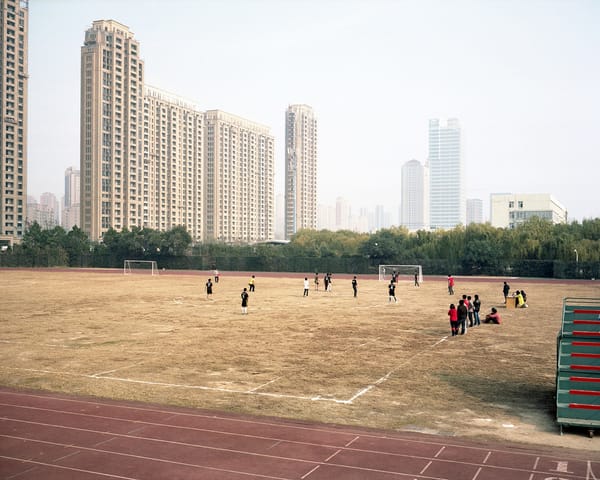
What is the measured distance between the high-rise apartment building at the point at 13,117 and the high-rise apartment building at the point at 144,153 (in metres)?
16.1

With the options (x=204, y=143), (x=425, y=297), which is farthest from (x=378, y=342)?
(x=204, y=143)

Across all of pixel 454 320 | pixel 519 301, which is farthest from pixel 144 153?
pixel 454 320

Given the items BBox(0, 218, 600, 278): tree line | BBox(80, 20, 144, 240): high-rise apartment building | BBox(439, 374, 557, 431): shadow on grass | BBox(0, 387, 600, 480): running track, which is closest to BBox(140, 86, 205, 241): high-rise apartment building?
BBox(80, 20, 144, 240): high-rise apartment building

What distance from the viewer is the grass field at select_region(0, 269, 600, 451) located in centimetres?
1357

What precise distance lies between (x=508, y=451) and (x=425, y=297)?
35.7 m

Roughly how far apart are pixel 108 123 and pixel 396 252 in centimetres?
9208

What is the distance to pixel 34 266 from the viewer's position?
326ft

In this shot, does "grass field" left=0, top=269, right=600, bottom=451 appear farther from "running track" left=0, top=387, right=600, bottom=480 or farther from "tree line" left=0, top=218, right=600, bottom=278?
"tree line" left=0, top=218, right=600, bottom=278

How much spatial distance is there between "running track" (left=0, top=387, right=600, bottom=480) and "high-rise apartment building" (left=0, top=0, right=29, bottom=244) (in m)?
139

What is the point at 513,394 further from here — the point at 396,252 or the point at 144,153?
the point at 144,153

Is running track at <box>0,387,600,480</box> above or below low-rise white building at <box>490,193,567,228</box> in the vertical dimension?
below

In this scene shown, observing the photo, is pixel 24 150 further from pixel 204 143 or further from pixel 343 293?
pixel 343 293

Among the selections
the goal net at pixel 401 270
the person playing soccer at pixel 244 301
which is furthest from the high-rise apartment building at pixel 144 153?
the person playing soccer at pixel 244 301

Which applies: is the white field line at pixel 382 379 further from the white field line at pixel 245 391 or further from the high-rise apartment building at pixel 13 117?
the high-rise apartment building at pixel 13 117
